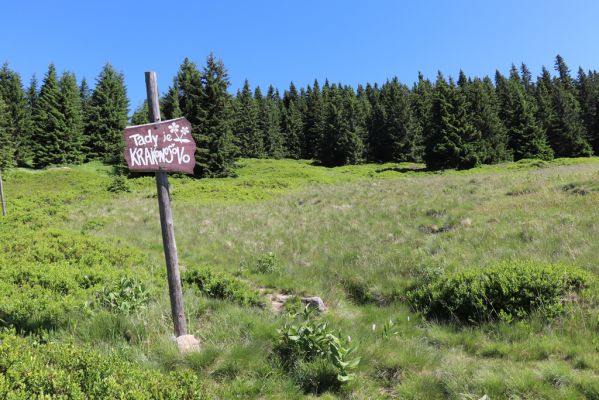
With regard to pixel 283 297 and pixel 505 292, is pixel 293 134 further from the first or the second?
pixel 505 292

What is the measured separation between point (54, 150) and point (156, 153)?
5435cm

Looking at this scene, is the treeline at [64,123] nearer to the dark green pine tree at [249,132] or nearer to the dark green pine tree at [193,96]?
the dark green pine tree at [193,96]

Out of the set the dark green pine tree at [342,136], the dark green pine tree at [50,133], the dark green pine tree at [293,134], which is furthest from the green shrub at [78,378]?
the dark green pine tree at [293,134]

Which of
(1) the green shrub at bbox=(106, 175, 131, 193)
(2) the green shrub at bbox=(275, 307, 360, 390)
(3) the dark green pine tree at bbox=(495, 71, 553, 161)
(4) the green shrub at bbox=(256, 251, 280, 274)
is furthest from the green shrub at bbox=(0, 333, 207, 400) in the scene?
(3) the dark green pine tree at bbox=(495, 71, 553, 161)

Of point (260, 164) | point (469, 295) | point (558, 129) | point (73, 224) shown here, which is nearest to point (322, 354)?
point (469, 295)

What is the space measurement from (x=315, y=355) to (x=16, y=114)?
230 feet

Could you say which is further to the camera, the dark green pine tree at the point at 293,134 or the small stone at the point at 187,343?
the dark green pine tree at the point at 293,134

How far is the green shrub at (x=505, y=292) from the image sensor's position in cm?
587

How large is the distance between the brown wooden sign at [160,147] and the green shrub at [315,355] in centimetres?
255

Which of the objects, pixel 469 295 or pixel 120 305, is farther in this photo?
pixel 469 295

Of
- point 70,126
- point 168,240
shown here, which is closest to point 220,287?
point 168,240

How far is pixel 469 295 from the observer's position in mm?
6266

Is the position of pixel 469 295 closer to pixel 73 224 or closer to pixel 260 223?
pixel 260 223

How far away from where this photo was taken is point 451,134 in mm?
51969
